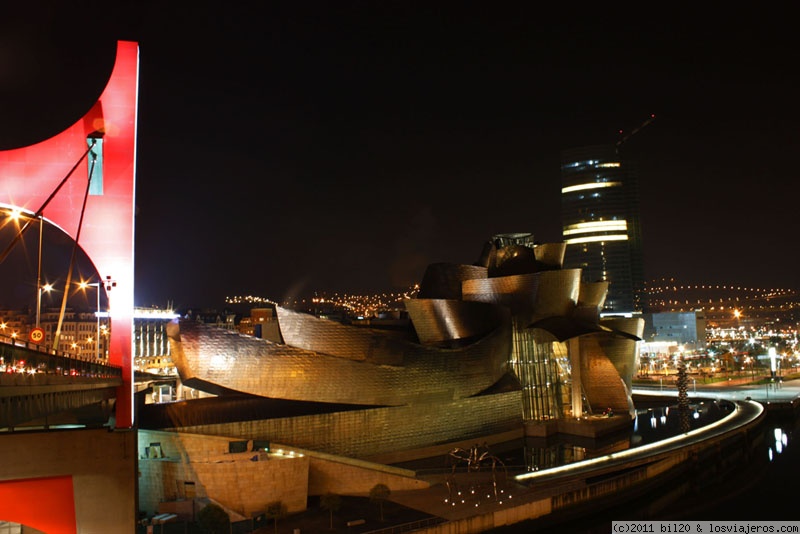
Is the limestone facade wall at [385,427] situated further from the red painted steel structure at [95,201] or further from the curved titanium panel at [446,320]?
the red painted steel structure at [95,201]

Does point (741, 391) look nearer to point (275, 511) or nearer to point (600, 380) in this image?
point (600, 380)

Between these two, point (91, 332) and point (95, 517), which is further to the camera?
point (91, 332)

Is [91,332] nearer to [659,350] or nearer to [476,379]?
[476,379]

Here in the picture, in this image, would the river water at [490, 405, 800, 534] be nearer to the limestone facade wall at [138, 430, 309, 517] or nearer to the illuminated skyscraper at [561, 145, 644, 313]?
the limestone facade wall at [138, 430, 309, 517]

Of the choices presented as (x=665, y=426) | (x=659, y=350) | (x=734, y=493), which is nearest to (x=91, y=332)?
(x=665, y=426)

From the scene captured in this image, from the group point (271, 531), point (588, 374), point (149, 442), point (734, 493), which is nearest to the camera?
point (271, 531)

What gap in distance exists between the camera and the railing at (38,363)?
10051 mm

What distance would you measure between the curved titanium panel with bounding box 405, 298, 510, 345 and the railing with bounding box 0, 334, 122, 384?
1630 centimetres

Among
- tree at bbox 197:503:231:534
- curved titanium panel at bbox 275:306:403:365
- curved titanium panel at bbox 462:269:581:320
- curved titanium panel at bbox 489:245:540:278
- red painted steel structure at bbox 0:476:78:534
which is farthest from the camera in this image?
curved titanium panel at bbox 489:245:540:278

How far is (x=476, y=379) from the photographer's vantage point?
90.8ft

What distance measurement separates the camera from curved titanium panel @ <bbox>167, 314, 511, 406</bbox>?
22.4 meters

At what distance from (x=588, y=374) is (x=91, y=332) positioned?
6076 centimetres

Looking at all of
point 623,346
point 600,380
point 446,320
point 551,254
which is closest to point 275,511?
point 446,320

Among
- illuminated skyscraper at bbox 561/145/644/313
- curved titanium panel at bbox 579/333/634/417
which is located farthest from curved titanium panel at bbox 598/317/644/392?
illuminated skyscraper at bbox 561/145/644/313
